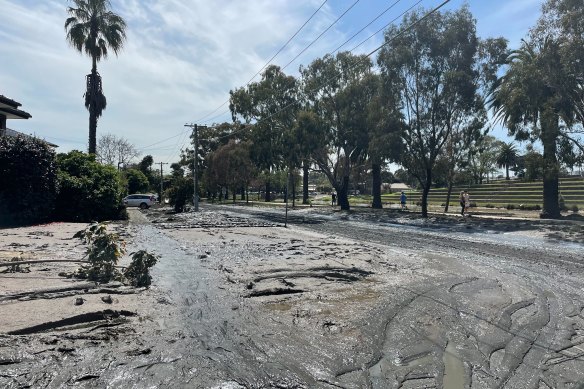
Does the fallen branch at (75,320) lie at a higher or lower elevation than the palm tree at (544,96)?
lower

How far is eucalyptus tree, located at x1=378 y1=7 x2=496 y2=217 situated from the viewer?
31.3 m

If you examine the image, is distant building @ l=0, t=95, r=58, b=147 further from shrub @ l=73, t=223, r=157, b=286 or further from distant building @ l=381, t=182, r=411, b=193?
distant building @ l=381, t=182, r=411, b=193

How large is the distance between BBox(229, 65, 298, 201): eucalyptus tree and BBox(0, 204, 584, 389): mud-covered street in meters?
32.8

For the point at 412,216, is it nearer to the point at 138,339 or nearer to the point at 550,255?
the point at 550,255

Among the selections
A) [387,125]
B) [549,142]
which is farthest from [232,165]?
[549,142]

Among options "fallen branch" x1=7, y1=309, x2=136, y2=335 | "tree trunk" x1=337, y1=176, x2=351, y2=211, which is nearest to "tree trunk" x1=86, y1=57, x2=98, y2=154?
"tree trunk" x1=337, y1=176, x2=351, y2=211

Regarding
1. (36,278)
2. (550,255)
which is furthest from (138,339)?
(550,255)

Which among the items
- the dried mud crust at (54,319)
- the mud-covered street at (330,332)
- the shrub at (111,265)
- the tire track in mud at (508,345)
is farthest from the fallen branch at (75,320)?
the tire track in mud at (508,345)

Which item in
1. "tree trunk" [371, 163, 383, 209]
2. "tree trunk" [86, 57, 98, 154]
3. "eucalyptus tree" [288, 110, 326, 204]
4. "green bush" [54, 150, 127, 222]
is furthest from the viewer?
"tree trunk" [371, 163, 383, 209]

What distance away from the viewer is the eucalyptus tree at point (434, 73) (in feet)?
103

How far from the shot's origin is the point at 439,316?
23.3 ft

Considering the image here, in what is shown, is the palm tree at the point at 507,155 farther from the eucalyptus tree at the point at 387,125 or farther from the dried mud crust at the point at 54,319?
the dried mud crust at the point at 54,319

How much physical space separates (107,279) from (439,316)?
19.7 feet

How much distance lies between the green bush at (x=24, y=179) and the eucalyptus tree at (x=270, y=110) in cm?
2362
